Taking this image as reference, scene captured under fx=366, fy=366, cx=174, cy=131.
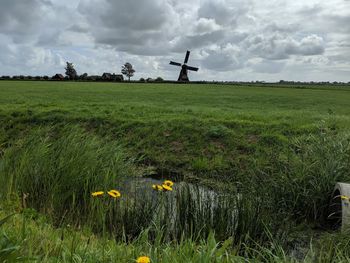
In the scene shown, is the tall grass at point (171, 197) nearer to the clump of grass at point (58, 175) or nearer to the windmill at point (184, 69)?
the clump of grass at point (58, 175)

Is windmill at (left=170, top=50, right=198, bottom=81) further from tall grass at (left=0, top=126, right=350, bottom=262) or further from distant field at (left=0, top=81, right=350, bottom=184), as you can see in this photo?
tall grass at (left=0, top=126, right=350, bottom=262)

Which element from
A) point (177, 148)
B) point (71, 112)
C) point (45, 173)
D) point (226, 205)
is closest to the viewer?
point (226, 205)

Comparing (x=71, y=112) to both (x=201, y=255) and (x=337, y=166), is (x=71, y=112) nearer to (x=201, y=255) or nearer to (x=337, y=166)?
(x=337, y=166)

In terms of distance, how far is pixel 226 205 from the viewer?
18.9 ft

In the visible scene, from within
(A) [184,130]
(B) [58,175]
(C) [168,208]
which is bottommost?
(A) [184,130]

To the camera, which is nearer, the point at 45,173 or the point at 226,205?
the point at 226,205

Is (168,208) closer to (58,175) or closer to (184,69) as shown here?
(58,175)

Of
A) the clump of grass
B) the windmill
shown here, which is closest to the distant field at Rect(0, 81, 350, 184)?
the clump of grass

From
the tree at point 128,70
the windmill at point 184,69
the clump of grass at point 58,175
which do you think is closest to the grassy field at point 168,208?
the clump of grass at point 58,175

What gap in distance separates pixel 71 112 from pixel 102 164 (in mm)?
11130

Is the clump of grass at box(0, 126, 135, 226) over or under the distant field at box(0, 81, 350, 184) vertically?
over

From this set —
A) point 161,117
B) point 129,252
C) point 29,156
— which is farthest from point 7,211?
point 161,117

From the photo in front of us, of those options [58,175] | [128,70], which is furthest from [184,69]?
[58,175]

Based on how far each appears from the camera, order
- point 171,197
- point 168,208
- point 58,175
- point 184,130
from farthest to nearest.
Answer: point 184,130 < point 58,175 < point 171,197 < point 168,208
